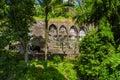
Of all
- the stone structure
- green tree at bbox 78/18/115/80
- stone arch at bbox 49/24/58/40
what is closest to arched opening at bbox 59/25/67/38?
the stone structure

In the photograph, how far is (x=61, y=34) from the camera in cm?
4419

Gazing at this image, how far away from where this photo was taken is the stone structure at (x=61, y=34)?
3791cm

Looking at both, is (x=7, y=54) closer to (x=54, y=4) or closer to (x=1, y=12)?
(x=1, y=12)

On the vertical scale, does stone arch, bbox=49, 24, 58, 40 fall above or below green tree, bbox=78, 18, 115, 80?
above

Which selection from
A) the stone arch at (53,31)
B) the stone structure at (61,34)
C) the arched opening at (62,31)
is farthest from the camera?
the arched opening at (62,31)

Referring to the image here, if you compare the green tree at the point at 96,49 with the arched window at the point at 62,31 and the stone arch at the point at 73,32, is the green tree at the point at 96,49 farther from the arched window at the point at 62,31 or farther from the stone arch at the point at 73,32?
the stone arch at the point at 73,32

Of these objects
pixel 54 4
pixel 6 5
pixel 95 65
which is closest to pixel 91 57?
pixel 95 65

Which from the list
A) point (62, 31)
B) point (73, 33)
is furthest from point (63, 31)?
point (73, 33)

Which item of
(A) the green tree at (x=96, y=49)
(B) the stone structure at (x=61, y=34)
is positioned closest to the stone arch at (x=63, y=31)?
(B) the stone structure at (x=61, y=34)

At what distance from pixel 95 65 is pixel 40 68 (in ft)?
14.7

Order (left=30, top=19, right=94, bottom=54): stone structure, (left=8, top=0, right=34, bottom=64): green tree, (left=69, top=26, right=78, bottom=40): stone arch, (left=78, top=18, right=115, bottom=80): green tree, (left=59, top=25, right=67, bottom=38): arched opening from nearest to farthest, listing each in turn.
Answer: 1. (left=8, top=0, right=34, bottom=64): green tree
2. (left=78, top=18, right=115, bottom=80): green tree
3. (left=30, top=19, right=94, bottom=54): stone structure
4. (left=59, top=25, right=67, bottom=38): arched opening
5. (left=69, top=26, right=78, bottom=40): stone arch

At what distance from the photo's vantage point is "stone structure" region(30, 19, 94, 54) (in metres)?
37.9

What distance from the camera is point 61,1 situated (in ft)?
101

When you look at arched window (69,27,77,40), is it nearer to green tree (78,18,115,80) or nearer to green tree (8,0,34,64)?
green tree (78,18,115,80)
